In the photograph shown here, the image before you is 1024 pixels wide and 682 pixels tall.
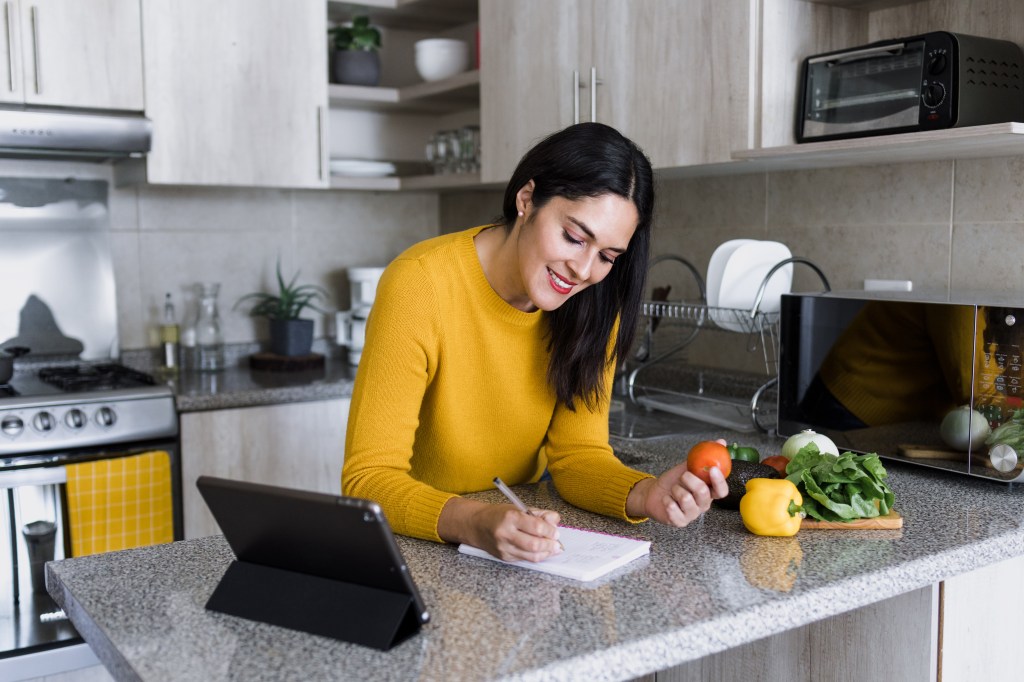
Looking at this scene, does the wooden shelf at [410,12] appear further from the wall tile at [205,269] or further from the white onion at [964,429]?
the white onion at [964,429]

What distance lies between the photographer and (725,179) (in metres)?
2.55

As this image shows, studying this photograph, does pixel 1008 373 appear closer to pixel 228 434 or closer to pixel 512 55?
pixel 512 55

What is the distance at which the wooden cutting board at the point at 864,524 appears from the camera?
4.60ft

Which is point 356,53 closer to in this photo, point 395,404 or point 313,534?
point 395,404

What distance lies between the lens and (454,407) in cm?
159

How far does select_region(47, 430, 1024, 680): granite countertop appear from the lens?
3.21ft

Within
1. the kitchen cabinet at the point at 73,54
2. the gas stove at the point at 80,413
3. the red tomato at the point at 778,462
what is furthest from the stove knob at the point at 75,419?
the red tomato at the point at 778,462

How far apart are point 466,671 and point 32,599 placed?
6.18 ft

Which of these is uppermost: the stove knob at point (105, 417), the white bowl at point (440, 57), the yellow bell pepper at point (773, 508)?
the white bowl at point (440, 57)

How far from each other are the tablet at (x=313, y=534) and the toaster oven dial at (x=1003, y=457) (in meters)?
1.05

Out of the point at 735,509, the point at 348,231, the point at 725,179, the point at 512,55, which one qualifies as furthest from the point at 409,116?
the point at 735,509

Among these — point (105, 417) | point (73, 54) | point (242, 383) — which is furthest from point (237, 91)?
point (105, 417)

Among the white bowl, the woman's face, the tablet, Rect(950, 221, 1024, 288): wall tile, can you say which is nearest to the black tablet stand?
the tablet

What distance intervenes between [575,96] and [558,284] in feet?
3.60
